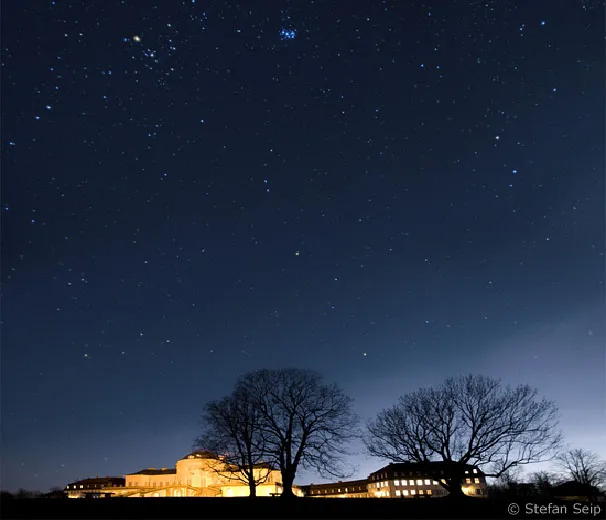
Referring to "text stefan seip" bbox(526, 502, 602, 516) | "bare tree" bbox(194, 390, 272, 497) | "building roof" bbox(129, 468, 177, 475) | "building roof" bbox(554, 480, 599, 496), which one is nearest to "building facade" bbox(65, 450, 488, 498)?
"building roof" bbox(129, 468, 177, 475)

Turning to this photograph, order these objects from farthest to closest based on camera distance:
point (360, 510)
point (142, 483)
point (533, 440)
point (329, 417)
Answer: point (142, 483) < point (329, 417) < point (533, 440) < point (360, 510)

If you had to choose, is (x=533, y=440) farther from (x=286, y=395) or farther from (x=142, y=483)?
(x=142, y=483)

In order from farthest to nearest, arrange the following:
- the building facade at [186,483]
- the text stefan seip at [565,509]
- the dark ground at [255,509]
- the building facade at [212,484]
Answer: the building facade at [212,484]
the building facade at [186,483]
the text stefan seip at [565,509]
the dark ground at [255,509]

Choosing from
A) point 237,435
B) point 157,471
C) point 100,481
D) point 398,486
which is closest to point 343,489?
point 398,486

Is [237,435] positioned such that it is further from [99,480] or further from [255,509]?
[99,480]

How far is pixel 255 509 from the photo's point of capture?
17859 millimetres

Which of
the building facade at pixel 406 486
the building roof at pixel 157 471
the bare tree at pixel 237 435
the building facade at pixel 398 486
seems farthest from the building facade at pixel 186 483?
the bare tree at pixel 237 435

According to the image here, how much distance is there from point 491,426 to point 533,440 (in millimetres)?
3020

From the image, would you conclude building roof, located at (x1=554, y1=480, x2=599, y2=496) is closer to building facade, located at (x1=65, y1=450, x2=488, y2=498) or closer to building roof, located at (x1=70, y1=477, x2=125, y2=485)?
building facade, located at (x1=65, y1=450, x2=488, y2=498)

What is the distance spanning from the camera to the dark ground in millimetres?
15828

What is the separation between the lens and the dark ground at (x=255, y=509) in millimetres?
15828

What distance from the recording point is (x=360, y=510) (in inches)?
748

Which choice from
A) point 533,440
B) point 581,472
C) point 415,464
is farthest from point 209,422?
point 581,472

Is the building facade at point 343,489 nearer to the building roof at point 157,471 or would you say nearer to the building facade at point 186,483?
the building facade at point 186,483
